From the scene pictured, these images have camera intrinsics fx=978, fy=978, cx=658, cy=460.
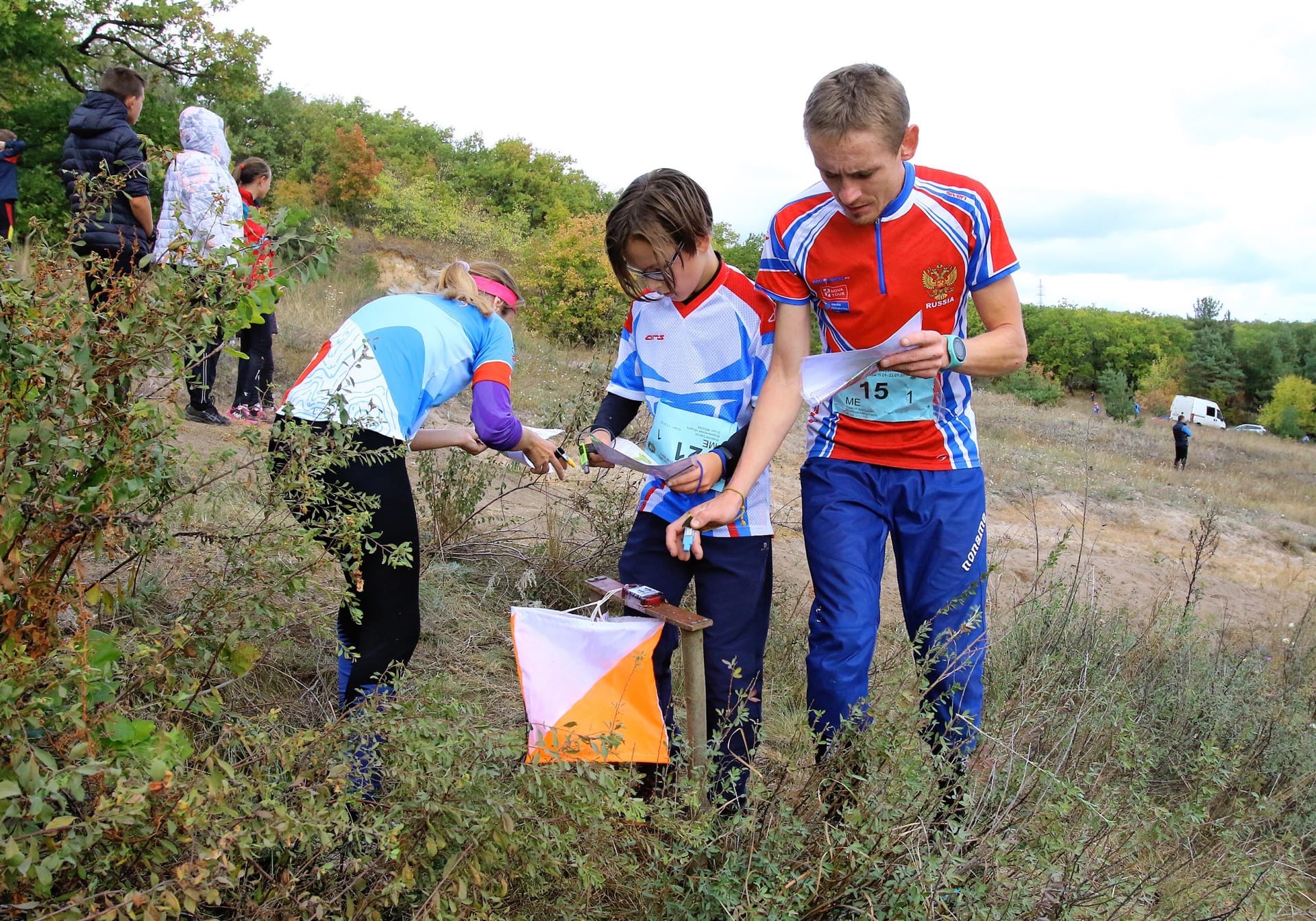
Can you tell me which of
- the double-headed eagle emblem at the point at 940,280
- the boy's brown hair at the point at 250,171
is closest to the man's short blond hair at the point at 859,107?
the double-headed eagle emblem at the point at 940,280

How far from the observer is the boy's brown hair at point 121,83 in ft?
18.1

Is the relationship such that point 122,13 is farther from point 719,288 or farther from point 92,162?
point 719,288

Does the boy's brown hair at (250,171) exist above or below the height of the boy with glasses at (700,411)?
above

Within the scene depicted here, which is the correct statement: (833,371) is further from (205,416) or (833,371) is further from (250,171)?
(250,171)

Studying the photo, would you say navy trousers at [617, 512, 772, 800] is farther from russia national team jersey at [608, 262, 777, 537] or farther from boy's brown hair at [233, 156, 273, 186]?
boy's brown hair at [233, 156, 273, 186]

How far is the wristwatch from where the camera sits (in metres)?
2.41

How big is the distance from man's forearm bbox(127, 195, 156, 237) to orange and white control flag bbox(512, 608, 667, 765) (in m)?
4.23

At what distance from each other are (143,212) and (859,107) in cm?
469

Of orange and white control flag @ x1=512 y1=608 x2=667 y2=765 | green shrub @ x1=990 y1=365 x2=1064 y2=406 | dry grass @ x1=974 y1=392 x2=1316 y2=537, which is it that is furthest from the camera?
green shrub @ x1=990 y1=365 x2=1064 y2=406

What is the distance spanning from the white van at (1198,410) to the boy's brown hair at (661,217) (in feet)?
177

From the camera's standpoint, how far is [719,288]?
281cm

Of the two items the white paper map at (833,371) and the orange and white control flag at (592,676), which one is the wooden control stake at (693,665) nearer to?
the orange and white control flag at (592,676)

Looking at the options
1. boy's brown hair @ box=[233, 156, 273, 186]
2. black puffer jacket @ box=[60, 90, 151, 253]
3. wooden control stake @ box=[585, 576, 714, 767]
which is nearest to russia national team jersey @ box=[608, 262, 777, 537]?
wooden control stake @ box=[585, 576, 714, 767]

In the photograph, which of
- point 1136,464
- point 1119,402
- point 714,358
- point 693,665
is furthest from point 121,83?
point 1119,402
